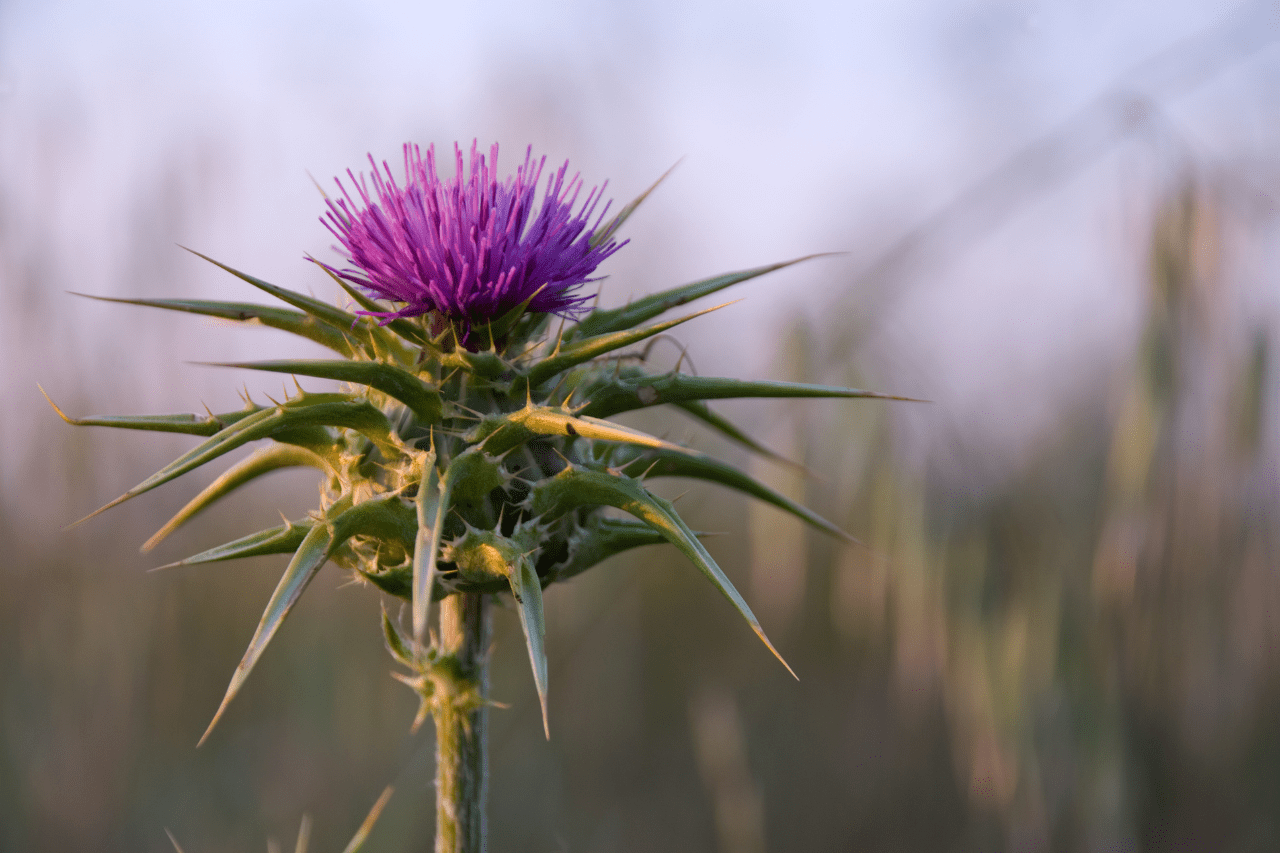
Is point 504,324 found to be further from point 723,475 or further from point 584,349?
point 723,475

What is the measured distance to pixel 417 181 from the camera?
1593 millimetres

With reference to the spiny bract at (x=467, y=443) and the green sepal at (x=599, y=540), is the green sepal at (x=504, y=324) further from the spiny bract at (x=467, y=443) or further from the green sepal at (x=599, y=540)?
the green sepal at (x=599, y=540)

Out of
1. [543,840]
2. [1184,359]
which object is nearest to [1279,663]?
[1184,359]

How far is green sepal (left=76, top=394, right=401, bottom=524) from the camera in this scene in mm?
1249

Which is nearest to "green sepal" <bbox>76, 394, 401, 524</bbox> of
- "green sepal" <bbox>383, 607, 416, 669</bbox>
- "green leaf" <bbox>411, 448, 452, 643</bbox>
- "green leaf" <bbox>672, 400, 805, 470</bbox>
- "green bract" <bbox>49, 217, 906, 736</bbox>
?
"green bract" <bbox>49, 217, 906, 736</bbox>

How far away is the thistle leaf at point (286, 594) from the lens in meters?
1.09

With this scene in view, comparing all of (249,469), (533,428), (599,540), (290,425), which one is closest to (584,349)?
(533,428)

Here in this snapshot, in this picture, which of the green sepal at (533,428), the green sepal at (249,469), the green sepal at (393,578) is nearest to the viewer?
the green sepal at (533,428)

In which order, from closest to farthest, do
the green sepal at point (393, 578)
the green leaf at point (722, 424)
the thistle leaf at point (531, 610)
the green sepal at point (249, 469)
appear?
the thistle leaf at point (531, 610)
the green sepal at point (393, 578)
the green sepal at point (249, 469)
the green leaf at point (722, 424)

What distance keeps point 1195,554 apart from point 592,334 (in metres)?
2.69

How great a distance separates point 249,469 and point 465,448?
0.45m

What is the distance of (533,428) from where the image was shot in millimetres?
1441

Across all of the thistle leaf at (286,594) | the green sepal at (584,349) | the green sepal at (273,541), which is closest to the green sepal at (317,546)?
the thistle leaf at (286,594)

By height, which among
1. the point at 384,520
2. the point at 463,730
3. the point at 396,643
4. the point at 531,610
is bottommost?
the point at 463,730
